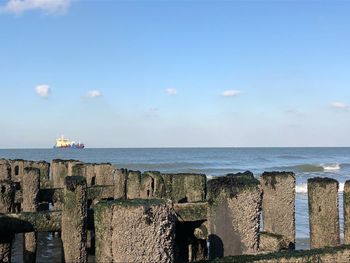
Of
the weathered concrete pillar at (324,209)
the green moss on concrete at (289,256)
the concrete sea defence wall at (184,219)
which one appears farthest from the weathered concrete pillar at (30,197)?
the green moss on concrete at (289,256)

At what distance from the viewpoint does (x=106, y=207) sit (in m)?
3.13

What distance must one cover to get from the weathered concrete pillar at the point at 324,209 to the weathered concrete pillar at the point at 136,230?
2.77 meters

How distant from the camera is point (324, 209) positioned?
215 inches

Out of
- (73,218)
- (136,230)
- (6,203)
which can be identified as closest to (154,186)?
(73,218)

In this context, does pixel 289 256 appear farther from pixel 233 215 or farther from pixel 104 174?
pixel 104 174

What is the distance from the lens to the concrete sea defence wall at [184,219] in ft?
10.1

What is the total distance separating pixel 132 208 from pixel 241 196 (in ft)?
4.35

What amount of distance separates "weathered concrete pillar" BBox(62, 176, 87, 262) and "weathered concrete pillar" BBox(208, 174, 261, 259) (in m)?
2.32

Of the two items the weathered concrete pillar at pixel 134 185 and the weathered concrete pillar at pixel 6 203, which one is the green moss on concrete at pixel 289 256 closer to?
the weathered concrete pillar at pixel 6 203

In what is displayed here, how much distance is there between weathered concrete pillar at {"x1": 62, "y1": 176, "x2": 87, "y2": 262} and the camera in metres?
6.01

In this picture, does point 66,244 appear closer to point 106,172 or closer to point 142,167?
point 106,172

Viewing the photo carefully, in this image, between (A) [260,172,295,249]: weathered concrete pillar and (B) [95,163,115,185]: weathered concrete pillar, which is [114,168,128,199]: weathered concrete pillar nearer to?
(B) [95,163,115,185]: weathered concrete pillar

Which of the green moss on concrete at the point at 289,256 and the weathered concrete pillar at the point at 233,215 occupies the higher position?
Result: the weathered concrete pillar at the point at 233,215

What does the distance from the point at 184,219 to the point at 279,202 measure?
1106 millimetres
